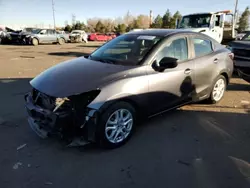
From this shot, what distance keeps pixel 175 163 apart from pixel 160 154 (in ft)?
0.97

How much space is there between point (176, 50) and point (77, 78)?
1955mm

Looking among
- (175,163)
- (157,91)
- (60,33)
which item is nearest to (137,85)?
(157,91)

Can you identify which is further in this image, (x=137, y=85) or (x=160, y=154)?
(x=137, y=85)

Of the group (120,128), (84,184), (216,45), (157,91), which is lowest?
(84,184)

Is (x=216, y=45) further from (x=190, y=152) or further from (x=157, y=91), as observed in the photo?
(x=190, y=152)

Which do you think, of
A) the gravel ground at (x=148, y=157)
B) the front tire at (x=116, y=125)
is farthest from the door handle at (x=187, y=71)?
the front tire at (x=116, y=125)

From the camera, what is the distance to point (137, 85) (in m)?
3.96

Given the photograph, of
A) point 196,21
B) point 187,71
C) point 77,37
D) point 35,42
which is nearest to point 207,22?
point 196,21

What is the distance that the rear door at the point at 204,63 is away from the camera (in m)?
5.04

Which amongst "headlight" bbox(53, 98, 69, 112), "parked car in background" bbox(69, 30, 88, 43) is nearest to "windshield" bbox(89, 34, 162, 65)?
"headlight" bbox(53, 98, 69, 112)

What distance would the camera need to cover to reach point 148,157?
3619 mm

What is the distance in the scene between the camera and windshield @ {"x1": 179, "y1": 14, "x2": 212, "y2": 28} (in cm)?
1364

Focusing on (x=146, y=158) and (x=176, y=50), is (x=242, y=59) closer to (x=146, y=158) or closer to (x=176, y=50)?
(x=176, y=50)

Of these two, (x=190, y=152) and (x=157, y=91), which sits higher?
(x=157, y=91)
